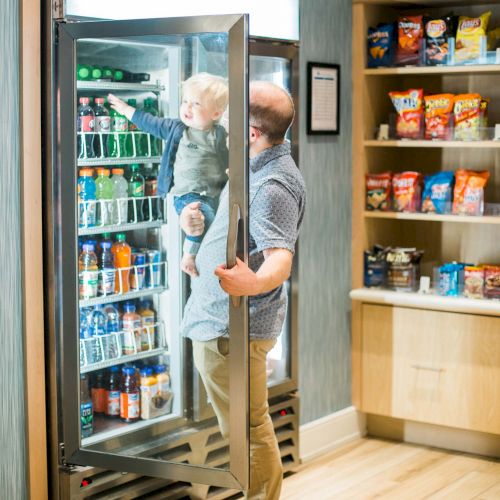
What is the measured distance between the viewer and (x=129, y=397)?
350 cm

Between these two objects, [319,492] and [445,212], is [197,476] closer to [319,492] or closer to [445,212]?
[319,492]

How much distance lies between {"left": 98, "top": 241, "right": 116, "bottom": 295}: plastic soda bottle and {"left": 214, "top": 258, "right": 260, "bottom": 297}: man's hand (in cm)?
60

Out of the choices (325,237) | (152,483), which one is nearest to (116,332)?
(152,483)

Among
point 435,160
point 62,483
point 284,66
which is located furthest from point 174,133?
point 435,160

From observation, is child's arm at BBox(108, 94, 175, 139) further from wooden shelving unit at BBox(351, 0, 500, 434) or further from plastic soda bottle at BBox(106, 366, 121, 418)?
wooden shelving unit at BBox(351, 0, 500, 434)

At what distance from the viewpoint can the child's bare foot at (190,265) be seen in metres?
3.20

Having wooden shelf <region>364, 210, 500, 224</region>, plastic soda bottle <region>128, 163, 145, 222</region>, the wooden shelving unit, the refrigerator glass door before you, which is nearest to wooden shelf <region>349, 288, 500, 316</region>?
the wooden shelving unit

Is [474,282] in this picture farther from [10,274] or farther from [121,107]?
[10,274]

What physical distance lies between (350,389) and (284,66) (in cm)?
161

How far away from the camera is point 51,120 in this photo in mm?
3205

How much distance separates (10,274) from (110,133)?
58cm

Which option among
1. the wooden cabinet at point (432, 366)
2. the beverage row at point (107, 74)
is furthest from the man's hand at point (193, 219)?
the wooden cabinet at point (432, 366)

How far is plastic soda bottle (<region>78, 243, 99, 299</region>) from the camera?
336 cm

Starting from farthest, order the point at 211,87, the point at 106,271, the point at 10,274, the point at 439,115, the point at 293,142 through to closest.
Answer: the point at 439,115, the point at 293,142, the point at 106,271, the point at 10,274, the point at 211,87
